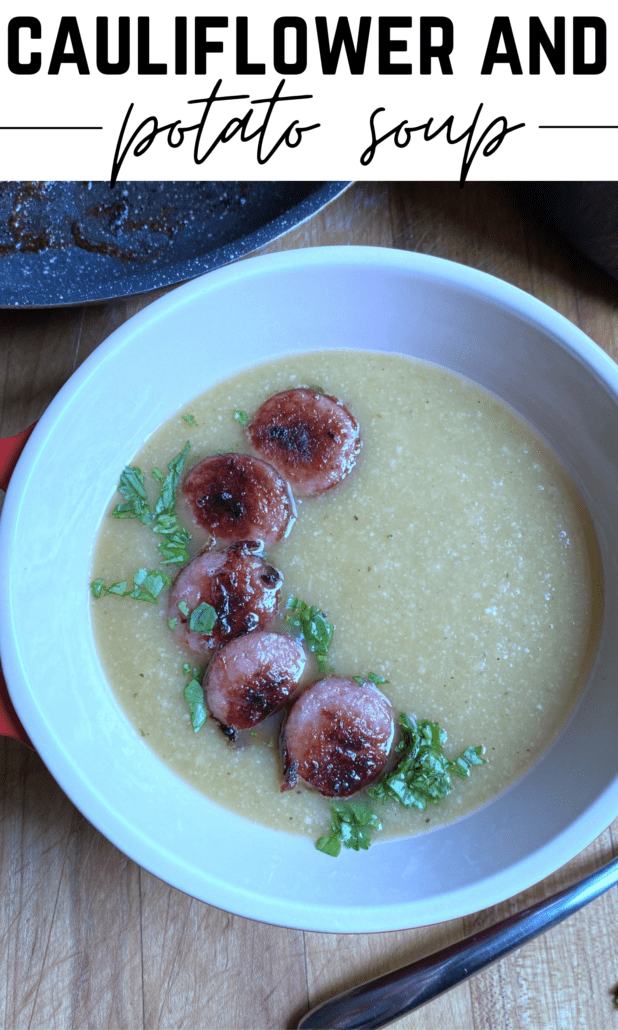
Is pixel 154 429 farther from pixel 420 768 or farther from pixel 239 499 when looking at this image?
pixel 420 768

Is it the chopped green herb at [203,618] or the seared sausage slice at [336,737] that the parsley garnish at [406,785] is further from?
the chopped green herb at [203,618]

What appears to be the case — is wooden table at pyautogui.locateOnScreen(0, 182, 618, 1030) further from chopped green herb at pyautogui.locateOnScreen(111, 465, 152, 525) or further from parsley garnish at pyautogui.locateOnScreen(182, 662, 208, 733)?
chopped green herb at pyautogui.locateOnScreen(111, 465, 152, 525)

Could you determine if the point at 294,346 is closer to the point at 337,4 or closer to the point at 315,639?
the point at 315,639

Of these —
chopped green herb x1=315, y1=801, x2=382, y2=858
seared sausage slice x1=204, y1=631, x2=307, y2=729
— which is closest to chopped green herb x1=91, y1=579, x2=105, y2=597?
seared sausage slice x1=204, y1=631, x2=307, y2=729

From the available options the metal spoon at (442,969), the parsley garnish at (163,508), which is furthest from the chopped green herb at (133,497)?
the metal spoon at (442,969)

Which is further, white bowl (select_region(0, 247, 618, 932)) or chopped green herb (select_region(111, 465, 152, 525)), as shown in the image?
chopped green herb (select_region(111, 465, 152, 525))

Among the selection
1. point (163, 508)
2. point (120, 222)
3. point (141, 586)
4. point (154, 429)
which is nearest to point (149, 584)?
point (141, 586)
